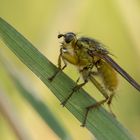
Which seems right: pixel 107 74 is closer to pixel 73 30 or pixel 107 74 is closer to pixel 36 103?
pixel 36 103

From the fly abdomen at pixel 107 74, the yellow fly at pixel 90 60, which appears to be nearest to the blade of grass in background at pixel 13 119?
the yellow fly at pixel 90 60

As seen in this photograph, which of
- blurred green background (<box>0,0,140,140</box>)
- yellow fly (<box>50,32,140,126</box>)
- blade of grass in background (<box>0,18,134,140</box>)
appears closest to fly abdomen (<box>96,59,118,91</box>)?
yellow fly (<box>50,32,140,126</box>)

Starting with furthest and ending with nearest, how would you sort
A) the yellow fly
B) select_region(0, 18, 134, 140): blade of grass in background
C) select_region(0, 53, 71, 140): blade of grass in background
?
the yellow fly < select_region(0, 53, 71, 140): blade of grass in background < select_region(0, 18, 134, 140): blade of grass in background

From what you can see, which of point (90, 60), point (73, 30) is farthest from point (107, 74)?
point (73, 30)

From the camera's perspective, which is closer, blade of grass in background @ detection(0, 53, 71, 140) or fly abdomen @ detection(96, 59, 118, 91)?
blade of grass in background @ detection(0, 53, 71, 140)

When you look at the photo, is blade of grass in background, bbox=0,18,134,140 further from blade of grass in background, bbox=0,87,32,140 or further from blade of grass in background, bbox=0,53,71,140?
blade of grass in background, bbox=0,87,32,140

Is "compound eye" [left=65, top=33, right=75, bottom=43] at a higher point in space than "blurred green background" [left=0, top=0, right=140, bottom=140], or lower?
higher

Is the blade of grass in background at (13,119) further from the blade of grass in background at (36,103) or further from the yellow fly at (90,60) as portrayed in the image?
the yellow fly at (90,60)

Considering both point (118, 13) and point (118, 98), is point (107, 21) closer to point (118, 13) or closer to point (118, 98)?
point (118, 13)
